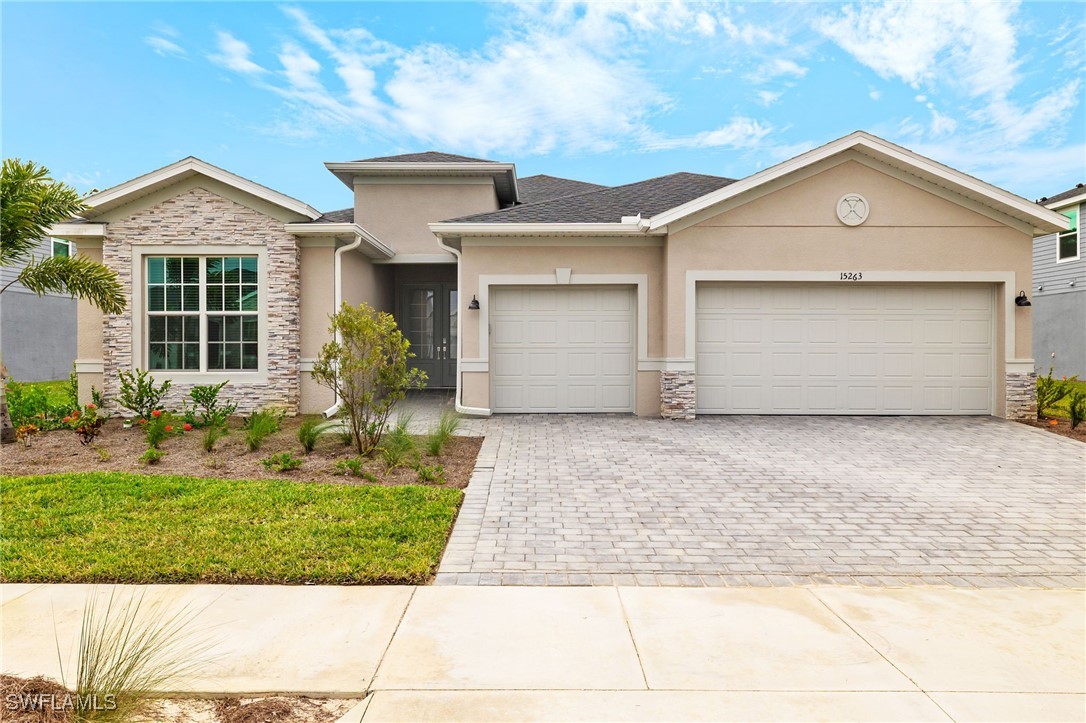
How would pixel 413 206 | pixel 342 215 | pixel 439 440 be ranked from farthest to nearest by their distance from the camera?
1. pixel 342 215
2. pixel 413 206
3. pixel 439 440

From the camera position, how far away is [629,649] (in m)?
3.26

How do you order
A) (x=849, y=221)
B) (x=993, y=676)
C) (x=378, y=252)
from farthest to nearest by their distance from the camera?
(x=378, y=252) < (x=849, y=221) < (x=993, y=676)

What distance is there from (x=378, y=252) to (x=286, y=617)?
10847 millimetres

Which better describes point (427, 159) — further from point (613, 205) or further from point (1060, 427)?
point (1060, 427)

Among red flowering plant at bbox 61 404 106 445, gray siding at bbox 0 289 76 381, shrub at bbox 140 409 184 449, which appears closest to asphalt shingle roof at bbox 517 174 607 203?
shrub at bbox 140 409 184 449

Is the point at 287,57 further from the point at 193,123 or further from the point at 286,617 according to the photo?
the point at 286,617

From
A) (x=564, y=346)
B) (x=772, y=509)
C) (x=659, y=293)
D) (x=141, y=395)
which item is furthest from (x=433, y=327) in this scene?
(x=772, y=509)

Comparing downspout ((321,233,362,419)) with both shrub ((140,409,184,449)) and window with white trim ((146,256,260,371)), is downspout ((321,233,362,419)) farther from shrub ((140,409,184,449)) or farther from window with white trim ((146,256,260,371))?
shrub ((140,409,184,449))

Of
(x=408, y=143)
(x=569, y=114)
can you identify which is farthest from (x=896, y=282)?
(x=408, y=143)

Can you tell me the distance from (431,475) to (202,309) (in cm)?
729

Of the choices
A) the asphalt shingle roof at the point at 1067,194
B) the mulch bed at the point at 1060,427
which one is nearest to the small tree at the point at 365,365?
the mulch bed at the point at 1060,427

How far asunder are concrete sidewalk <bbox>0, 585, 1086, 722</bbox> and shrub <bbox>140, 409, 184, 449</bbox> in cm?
452

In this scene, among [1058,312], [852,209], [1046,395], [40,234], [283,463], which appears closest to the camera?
[283,463]

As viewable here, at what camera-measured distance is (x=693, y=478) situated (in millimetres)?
7109
